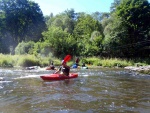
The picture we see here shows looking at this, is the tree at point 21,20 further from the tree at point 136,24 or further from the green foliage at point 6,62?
the green foliage at point 6,62

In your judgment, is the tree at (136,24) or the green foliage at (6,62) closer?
the green foliage at (6,62)

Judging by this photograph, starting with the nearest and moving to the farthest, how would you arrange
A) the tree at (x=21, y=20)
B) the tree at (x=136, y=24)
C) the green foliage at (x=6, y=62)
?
A: 1. the green foliage at (x=6, y=62)
2. the tree at (x=136, y=24)
3. the tree at (x=21, y=20)

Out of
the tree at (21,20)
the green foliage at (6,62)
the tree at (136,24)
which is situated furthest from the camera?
the tree at (21,20)

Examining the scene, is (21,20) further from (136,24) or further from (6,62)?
(136,24)

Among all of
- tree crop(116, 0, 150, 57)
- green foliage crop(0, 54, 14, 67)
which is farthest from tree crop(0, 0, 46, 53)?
green foliage crop(0, 54, 14, 67)

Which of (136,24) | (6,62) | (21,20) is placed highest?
(21,20)

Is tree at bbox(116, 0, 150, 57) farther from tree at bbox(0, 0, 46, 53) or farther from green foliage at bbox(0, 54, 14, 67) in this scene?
tree at bbox(0, 0, 46, 53)

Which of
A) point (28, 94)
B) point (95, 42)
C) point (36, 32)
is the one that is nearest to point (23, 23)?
point (36, 32)

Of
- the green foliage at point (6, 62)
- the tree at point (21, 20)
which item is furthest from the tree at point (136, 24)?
the tree at point (21, 20)

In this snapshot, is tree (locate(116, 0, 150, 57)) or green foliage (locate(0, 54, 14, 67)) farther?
tree (locate(116, 0, 150, 57))

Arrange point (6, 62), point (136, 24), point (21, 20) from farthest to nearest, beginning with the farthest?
1. point (21, 20)
2. point (136, 24)
3. point (6, 62)

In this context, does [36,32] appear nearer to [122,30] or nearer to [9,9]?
[9,9]

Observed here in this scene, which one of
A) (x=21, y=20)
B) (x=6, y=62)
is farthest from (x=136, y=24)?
(x=21, y=20)

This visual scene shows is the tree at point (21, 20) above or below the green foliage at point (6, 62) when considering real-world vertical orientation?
above
